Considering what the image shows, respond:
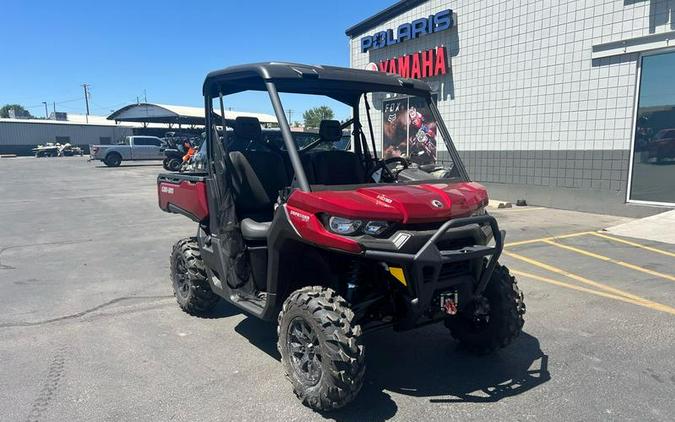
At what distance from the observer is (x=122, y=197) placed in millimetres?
15812

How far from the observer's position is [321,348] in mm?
3141

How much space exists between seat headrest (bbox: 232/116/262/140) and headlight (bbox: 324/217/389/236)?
140 centimetres

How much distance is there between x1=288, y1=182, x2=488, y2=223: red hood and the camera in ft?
10.1

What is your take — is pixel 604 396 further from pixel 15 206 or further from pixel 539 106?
pixel 15 206

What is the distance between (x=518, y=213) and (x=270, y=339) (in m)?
8.84

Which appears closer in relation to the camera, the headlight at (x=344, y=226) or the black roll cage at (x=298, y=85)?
the headlight at (x=344, y=226)

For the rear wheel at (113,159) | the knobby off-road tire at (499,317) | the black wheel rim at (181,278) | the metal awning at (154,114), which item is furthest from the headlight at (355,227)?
the metal awning at (154,114)

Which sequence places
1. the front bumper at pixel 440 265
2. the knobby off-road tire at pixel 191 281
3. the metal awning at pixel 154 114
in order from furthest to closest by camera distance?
the metal awning at pixel 154 114
the knobby off-road tire at pixel 191 281
the front bumper at pixel 440 265

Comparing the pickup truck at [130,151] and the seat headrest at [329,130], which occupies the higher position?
the seat headrest at [329,130]

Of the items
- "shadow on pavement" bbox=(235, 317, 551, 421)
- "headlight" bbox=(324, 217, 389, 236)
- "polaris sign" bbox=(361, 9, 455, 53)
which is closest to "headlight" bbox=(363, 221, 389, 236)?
"headlight" bbox=(324, 217, 389, 236)

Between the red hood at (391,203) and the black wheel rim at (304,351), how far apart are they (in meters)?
0.82

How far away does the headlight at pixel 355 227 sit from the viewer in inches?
121

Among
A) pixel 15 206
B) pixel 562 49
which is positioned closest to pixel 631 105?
pixel 562 49

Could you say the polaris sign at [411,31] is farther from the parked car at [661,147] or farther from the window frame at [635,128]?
the parked car at [661,147]
